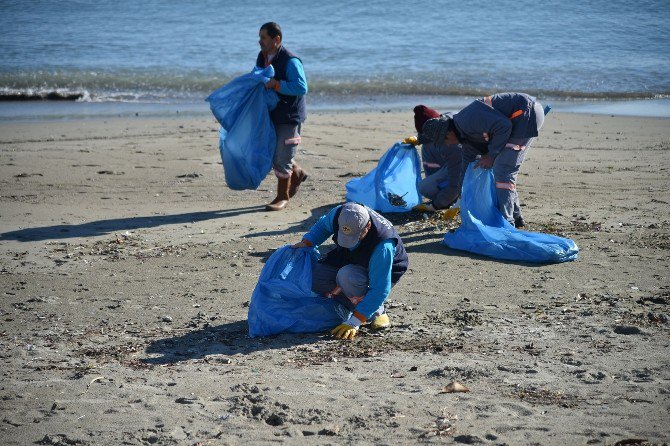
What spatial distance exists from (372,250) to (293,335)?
777 millimetres

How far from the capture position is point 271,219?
8.98 metres

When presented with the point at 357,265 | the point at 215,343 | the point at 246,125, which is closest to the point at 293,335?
the point at 215,343

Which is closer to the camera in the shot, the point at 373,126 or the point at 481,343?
the point at 481,343

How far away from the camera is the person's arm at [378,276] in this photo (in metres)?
5.72

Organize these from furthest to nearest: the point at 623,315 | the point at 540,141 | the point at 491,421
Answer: the point at 540,141 < the point at 623,315 < the point at 491,421

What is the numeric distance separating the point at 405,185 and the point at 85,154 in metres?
4.50

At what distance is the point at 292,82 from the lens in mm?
8812

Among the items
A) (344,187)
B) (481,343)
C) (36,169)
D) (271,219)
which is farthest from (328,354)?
(36,169)

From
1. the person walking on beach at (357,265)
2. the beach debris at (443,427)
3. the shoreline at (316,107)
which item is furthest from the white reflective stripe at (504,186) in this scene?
the shoreline at (316,107)

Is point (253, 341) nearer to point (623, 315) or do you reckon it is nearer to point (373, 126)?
point (623, 315)

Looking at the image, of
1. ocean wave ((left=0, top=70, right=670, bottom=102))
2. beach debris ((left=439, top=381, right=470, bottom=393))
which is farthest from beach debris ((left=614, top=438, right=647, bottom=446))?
ocean wave ((left=0, top=70, right=670, bottom=102))

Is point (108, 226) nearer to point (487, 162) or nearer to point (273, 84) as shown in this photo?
point (273, 84)

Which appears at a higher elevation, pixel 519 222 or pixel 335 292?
pixel 335 292

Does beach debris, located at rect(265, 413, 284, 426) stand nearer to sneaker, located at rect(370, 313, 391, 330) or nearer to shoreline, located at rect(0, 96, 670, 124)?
sneaker, located at rect(370, 313, 391, 330)
